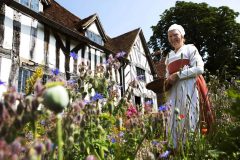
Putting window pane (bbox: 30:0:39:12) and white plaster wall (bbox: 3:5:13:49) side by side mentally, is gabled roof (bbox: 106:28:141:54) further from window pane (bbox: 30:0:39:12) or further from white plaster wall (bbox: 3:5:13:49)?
white plaster wall (bbox: 3:5:13:49)

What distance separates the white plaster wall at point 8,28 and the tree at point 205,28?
821 inches

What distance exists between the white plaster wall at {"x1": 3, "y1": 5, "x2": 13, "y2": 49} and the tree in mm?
20858

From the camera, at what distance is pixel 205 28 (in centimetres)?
3055

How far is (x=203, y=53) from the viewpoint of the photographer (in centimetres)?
3078

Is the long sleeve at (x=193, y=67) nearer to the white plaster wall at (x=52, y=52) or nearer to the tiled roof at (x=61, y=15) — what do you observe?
the white plaster wall at (x=52, y=52)

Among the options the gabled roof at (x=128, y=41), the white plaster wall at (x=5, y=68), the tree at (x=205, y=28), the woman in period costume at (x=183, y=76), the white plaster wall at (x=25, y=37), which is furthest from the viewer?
the tree at (x=205, y=28)

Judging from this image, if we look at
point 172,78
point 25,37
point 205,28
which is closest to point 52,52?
point 25,37

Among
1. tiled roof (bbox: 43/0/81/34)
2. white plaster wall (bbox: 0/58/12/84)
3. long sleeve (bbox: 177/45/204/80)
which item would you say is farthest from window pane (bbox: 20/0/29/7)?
long sleeve (bbox: 177/45/204/80)

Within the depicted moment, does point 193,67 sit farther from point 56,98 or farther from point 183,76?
point 56,98

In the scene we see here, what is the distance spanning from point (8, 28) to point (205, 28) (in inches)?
924

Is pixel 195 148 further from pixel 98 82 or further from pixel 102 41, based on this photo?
pixel 102 41

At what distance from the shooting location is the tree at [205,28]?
30312 mm

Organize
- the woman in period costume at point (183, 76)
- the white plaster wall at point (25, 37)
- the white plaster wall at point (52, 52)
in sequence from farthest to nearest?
the white plaster wall at point (52, 52)
the white plaster wall at point (25, 37)
the woman in period costume at point (183, 76)

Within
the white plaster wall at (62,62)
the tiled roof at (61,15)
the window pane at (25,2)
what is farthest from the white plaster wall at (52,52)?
the window pane at (25,2)
